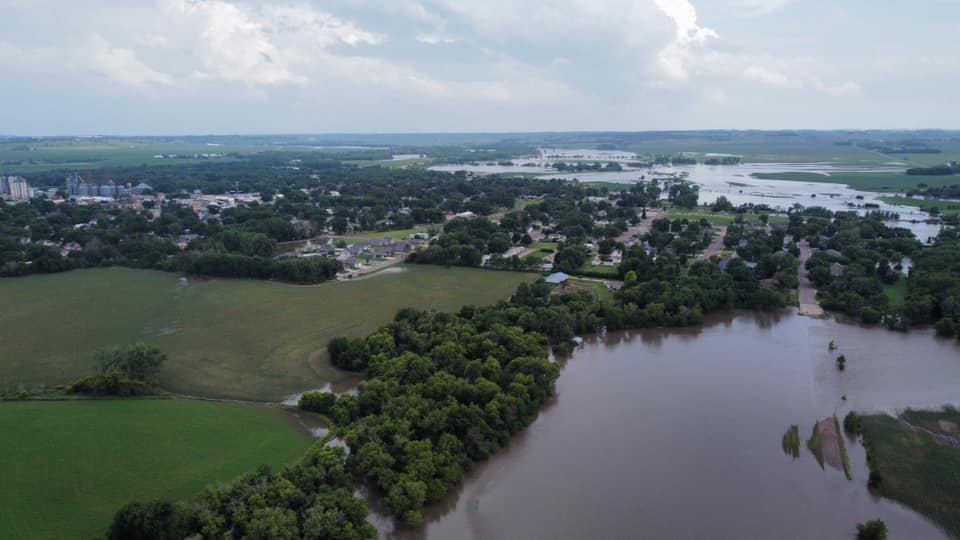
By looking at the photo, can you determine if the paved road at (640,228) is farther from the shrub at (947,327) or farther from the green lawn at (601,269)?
the shrub at (947,327)

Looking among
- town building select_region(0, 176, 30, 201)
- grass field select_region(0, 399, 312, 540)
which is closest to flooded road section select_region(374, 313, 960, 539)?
grass field select_region(0, 399, 312, 540)

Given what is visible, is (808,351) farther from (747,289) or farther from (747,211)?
(747,211)

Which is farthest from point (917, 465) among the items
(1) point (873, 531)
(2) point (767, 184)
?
(2) point (767, 184)

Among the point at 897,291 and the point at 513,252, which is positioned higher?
the point at 513,252

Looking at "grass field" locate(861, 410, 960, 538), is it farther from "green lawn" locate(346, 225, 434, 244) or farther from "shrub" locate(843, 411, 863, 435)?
"green lawn" locate(346, 225, 434, 244)

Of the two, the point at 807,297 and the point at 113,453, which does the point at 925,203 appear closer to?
the point at 807,297
